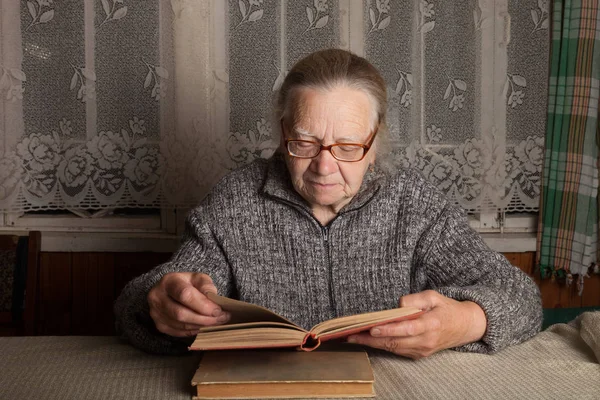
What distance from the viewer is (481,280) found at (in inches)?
54.7

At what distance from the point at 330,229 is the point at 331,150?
21cm

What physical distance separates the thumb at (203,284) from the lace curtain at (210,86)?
104 centimetres

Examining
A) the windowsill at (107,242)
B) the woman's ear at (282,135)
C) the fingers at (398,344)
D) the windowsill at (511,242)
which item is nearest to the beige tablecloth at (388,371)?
the fingers at (398,344)

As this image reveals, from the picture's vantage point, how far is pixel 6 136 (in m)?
2.19

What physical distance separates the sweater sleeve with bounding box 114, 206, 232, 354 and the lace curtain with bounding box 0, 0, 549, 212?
717 millimetres

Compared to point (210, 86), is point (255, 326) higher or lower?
lower

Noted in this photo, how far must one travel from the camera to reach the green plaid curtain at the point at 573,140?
229cm

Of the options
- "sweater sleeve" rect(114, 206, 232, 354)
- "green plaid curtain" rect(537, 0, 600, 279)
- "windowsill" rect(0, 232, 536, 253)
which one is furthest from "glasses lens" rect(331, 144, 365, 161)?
"green plaid curtain" rect(537, 0, 600, 279)

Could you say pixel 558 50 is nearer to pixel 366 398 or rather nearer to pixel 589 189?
pixel 589 189

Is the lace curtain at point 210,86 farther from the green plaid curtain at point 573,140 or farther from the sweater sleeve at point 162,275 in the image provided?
the sweater sleeve at point 162,275

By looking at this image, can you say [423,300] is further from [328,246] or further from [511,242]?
[511,242]

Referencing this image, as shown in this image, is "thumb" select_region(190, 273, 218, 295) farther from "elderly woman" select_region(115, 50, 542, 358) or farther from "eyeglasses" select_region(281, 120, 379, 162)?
"eyeglasses" select_region(281, 120, 379, 162)

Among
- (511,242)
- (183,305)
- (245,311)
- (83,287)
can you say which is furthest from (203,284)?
(511,242)

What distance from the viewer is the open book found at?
946 mm
